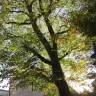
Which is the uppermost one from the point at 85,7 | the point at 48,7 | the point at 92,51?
the point at 48,7

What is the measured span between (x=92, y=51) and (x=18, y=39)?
699 cm

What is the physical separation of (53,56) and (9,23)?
13.4ft

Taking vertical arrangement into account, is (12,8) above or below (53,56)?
above

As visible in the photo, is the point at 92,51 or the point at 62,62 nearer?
the point at 92,51

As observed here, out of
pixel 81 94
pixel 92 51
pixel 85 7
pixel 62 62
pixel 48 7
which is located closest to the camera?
pixel 85 7

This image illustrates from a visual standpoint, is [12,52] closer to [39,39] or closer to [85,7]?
[39,39]

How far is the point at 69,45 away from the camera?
27.6 m

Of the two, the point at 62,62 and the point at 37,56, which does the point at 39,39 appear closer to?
the point at 37,56

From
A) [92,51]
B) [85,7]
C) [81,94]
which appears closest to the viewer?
[85,7]

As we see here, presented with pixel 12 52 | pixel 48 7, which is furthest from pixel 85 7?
pixel 12 52

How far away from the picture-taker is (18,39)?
27.3 m

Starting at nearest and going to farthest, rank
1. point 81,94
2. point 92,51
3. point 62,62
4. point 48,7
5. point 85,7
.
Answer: point 85,7 → point 92,51 → point 48,7 → point 62,62 → point 81,94

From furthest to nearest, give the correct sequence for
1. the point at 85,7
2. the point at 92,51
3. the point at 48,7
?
the point at 48,7, the point at 92,51, the point at 85,7

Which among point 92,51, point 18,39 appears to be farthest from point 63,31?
point 92,51
